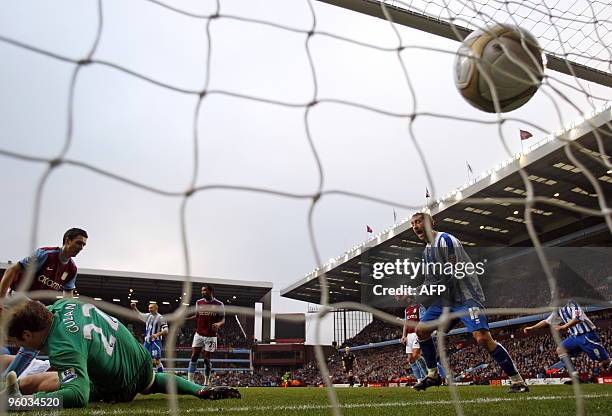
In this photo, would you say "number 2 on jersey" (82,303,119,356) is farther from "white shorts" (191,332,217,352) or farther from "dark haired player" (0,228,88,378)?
"white shorts" (191,332,217,352)

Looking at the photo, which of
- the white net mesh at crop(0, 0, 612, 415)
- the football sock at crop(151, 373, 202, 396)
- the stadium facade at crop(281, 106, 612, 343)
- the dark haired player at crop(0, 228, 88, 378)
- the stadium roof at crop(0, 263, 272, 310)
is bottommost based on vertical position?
the football sock at crop(151, 373, 202, 396)

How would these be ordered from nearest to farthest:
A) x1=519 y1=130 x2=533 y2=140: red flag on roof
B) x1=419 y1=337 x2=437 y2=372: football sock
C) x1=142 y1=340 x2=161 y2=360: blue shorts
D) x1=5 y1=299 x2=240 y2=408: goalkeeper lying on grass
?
x1=5 y1=299 x2=240 y2=408: goalkeeper lying on grass
x1=419 y1=337 x2=437 y2=372: football sock
x1=142 y1=340 x2=161 y2=360: blue shorts
x1=519 y1=130 x2=533 y2=140: red flag on roof

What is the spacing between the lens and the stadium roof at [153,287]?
3181 cm

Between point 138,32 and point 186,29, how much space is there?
0.70m

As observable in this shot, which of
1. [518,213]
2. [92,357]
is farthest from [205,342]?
[518,213]

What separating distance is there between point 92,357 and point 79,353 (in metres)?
0.38

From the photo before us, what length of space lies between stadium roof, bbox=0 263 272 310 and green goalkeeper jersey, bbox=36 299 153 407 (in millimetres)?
26580

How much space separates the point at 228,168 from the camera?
4602 millimetres

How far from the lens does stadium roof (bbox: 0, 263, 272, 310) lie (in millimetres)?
31812

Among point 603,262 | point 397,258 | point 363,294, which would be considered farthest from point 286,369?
point 603,262

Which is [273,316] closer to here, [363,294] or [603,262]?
[603,262]

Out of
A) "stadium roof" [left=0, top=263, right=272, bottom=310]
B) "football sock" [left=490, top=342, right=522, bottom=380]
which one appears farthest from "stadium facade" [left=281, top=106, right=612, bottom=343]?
"football sock" [left=490, top=342, right=522, bottom=380]

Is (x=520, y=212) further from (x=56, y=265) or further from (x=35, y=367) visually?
(x=35, y=367)

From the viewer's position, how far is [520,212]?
21156 millimetres
